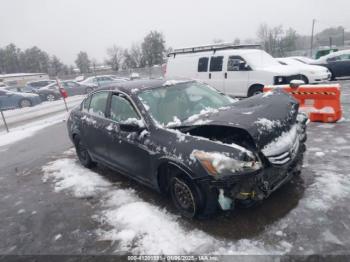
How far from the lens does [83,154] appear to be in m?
5.99

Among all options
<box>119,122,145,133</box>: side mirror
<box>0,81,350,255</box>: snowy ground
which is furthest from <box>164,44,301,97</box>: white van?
<box>119,122,145,133</box>: side mirror

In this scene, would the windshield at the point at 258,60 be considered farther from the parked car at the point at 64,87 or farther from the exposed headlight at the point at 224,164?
the parked car at the point at 64,87

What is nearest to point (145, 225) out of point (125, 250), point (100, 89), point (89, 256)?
point (125, 250)

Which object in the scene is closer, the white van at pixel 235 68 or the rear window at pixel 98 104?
the rear window at pixel 98 104

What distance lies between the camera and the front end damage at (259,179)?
316 cm

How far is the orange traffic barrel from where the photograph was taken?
23.5 ft

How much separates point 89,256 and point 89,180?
2.20 metres

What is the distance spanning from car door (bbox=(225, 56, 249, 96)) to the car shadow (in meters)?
6.53

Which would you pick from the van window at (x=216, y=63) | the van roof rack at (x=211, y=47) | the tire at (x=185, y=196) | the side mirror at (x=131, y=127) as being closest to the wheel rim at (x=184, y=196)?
the tire at (x=185, y=196)

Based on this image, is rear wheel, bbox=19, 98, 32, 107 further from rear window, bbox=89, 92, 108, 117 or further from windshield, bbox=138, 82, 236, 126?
windshield, bbox=138, 82, 236, 126

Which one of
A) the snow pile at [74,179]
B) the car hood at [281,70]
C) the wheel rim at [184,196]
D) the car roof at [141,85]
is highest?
the car roof at [141,85]

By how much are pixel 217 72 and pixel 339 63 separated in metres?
8.50

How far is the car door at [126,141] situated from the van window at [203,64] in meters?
7.00

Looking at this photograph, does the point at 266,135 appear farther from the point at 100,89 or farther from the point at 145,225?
the point at 100,89
